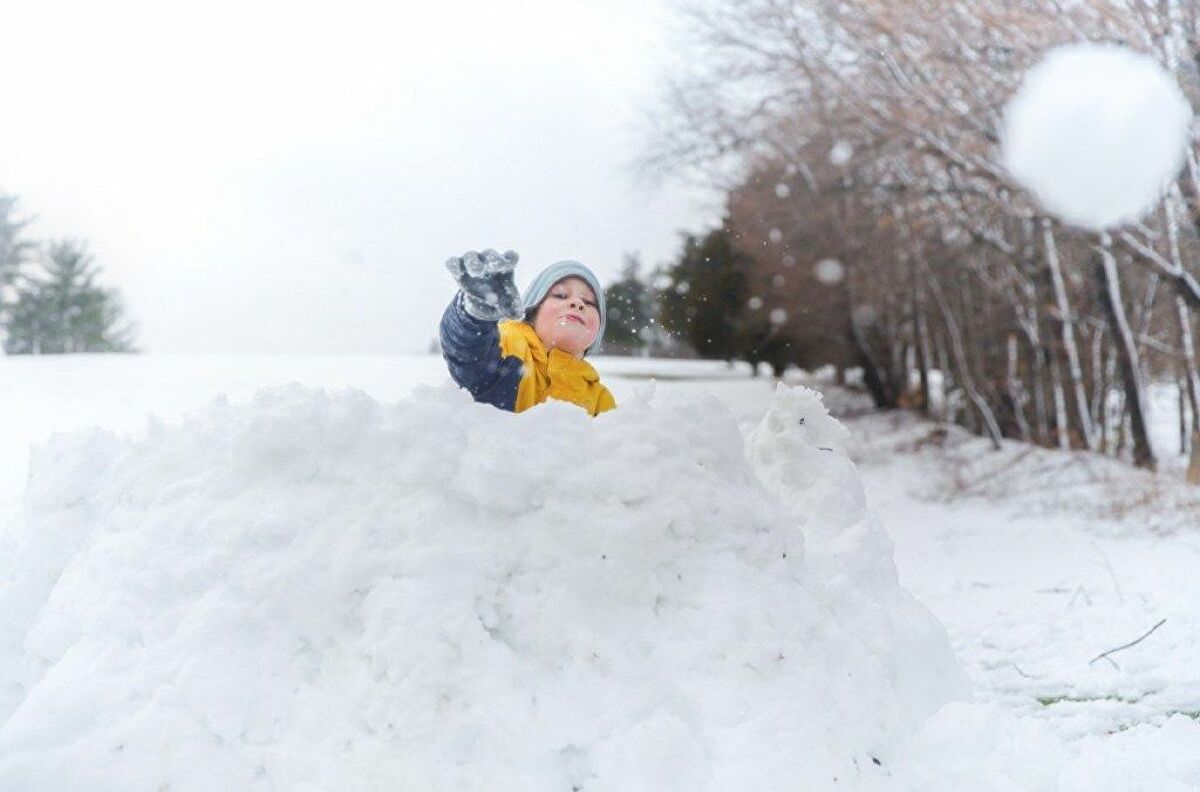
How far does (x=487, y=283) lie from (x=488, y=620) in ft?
3.40

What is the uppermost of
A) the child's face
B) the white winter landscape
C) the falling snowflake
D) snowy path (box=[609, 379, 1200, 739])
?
the falling snowflake

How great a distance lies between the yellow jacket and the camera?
2.80 metres

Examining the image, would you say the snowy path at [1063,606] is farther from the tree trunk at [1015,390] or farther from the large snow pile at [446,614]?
the tree trunk at [1015,390]

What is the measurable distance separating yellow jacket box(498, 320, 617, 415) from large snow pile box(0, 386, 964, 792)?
1.26 feet

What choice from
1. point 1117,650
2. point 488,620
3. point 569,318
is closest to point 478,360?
point 569,318

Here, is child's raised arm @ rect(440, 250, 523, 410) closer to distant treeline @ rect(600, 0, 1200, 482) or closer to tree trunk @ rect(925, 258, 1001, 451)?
distant treeline @ rect(600, 0, 1200, 482)

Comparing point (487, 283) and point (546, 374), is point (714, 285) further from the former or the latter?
point (487, 283)

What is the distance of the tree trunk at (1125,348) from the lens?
29.2 ft

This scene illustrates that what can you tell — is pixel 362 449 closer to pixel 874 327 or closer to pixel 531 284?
pixel 531 284

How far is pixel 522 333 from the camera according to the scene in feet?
9.51

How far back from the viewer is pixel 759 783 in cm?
176

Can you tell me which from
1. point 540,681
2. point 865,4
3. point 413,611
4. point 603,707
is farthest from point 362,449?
point 865,4

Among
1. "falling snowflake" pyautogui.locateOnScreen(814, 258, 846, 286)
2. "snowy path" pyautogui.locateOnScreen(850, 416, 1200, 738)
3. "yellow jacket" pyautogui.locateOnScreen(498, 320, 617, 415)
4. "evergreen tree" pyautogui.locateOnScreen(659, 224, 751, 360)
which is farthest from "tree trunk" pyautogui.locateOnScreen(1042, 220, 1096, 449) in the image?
"yellow jacket" pyautogui.locateOnScreen(498, 320, 617, 415)

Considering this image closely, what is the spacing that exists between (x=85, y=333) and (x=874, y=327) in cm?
2412
